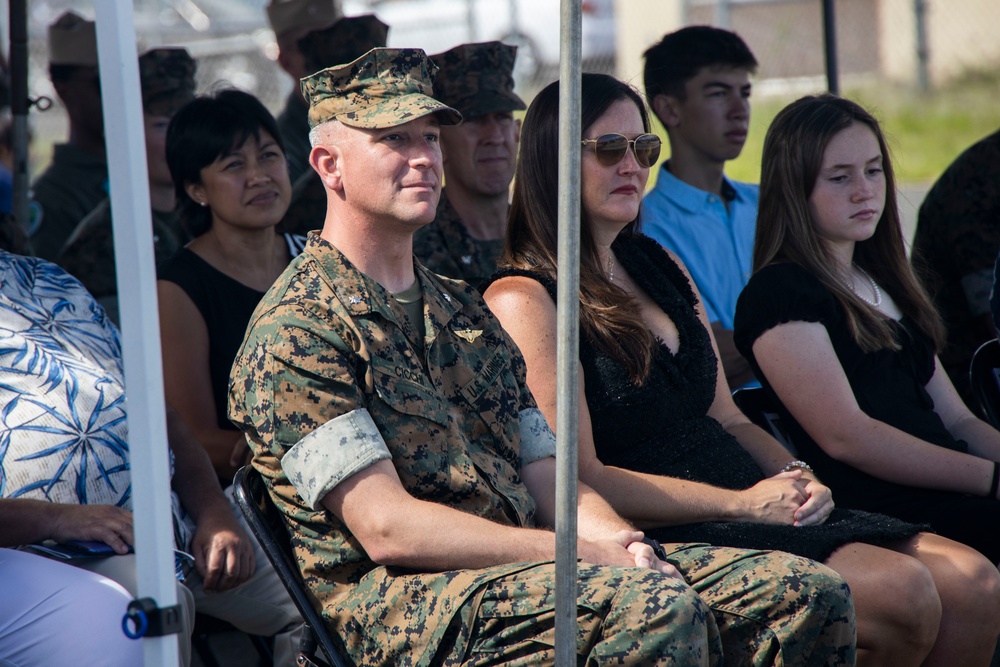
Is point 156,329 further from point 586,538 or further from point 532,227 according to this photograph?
point 532,227

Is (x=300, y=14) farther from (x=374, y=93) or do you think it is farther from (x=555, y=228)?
(x=374, y=93)

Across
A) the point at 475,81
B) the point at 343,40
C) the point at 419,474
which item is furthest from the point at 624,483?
the point at 343,40

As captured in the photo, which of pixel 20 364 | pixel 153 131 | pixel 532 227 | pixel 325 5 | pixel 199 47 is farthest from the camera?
pixel 199 47

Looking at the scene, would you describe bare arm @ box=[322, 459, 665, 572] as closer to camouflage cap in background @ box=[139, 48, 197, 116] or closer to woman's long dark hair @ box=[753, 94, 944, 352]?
woman's long dark hair @ box=[753, 94, 944, 352]

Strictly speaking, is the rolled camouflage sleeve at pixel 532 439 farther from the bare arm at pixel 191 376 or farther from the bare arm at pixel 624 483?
the bare arm at pixel 191 376

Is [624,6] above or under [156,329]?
above

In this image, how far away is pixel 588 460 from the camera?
2.63m

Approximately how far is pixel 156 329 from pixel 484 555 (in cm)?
72

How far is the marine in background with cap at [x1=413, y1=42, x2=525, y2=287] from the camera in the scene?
12.7 feet

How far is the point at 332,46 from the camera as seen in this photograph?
505 centimetres

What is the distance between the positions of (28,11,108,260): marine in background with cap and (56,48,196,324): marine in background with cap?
18.3 inches

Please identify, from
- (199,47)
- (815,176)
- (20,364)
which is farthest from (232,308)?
(199,47)

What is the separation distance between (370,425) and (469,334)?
39 centimetres

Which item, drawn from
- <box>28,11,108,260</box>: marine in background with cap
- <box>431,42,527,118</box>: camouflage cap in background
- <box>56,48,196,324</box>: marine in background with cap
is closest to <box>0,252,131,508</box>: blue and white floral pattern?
<box>56,48,196,324</box>: marine in background with cap
